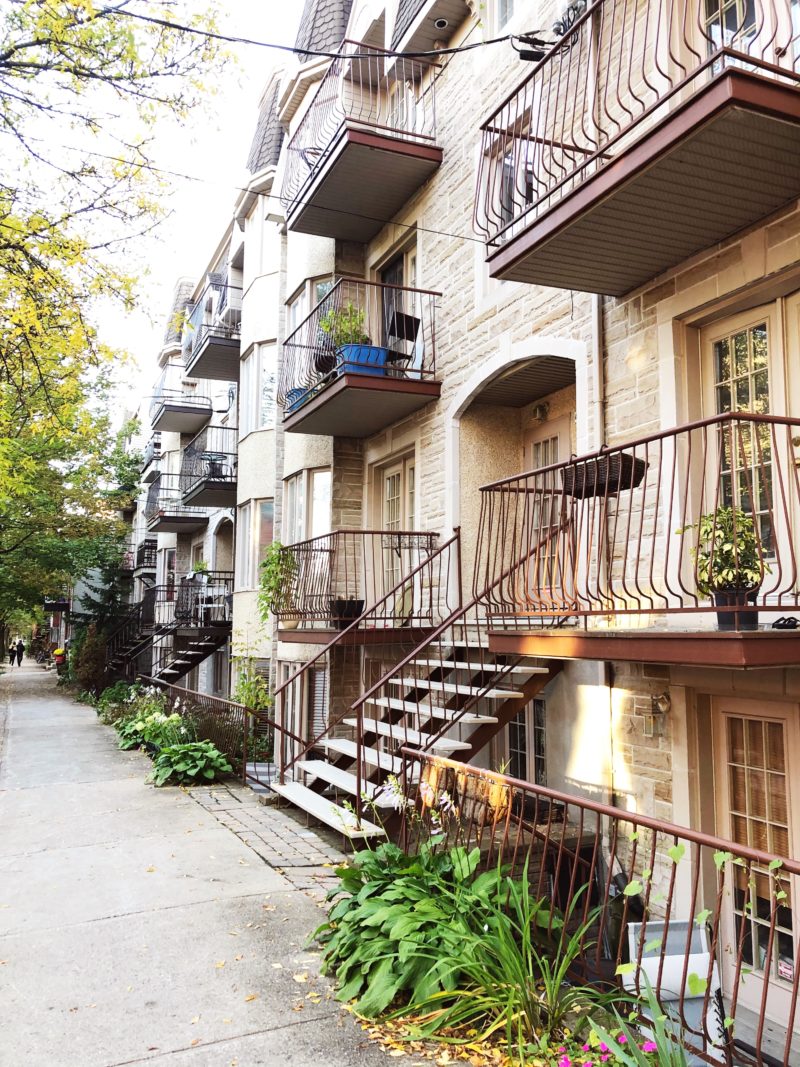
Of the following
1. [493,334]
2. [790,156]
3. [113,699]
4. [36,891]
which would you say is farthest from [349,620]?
[113,699]

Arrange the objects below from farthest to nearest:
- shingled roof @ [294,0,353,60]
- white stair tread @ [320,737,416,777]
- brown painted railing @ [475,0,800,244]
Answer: shingled roof @ [294,0,353,60], white stair tread @ [320,737,416,777], brown painted railing @ [475,0,800,244]

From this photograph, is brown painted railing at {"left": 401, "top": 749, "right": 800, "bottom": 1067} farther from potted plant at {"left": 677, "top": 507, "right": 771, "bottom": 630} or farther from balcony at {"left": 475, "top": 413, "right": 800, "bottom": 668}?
potted plant at {"left": 677, "top": 507, "right": 771, "bottom": 630}

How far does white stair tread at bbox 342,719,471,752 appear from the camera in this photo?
6.44 meters

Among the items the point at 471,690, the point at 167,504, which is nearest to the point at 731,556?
the point at 471,690

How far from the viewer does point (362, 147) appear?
9336mm

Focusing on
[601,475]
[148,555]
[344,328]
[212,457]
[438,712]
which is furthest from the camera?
[148,555]

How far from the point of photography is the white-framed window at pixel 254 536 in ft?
47.4

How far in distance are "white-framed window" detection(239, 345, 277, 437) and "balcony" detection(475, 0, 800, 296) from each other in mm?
8658

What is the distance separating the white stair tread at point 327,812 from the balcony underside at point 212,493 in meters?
9.94

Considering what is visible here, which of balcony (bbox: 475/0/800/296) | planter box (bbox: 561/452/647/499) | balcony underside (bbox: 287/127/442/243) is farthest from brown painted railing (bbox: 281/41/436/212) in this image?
planter box (bbox: 561/452/647/499)

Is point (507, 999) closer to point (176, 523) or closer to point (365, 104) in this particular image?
point (365, 104)

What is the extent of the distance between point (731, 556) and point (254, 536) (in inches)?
444

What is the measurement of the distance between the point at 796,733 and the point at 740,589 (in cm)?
139

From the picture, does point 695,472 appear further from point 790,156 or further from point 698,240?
point 790,156
